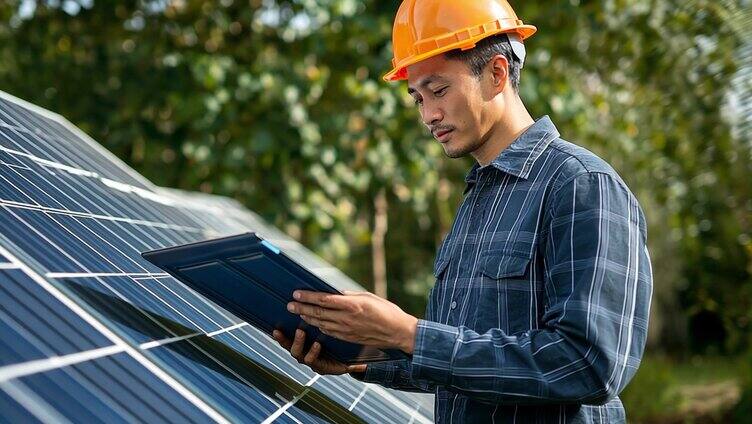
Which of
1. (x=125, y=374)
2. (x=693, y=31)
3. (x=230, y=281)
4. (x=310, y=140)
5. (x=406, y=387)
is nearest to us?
(x=125, y=374)

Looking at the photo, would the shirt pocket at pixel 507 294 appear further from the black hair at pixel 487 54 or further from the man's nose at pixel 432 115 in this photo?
the black hair at pixel 487 54

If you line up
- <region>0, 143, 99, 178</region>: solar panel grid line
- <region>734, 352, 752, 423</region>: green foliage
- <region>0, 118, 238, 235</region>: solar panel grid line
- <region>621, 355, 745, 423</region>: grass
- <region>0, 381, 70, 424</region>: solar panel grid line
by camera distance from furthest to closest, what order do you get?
1. <region>621, 355, 745, 423</region>: grass
2. <region>734, 352, 752, 423</region>: green foliage
3. <region>0, 118, 238, 235</region>: solar panel grid line
4. <region>0, 143, 99, 178</region>: solar panel grid line
5. <region>0, 381, 70, 424</region>: solar panel grid line

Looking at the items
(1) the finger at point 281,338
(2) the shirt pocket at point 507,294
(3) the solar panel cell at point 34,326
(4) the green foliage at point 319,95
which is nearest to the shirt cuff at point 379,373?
(1) the finger at point 281,338

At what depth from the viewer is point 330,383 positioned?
315 centimetres

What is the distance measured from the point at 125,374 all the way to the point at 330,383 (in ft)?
4.90

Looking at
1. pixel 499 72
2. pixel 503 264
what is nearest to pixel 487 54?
pixel 499 72

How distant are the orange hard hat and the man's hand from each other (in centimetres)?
69

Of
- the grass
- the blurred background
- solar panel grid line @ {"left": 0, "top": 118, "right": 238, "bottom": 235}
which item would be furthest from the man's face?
the grass

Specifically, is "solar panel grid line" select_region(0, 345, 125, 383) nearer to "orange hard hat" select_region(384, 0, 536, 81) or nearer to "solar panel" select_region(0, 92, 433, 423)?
"solar panel" select_region(0, 92, 433, 423)

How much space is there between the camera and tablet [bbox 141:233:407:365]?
6.73ft

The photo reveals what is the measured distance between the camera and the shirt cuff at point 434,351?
209cm

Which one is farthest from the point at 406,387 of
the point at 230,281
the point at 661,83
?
the point at 661,83

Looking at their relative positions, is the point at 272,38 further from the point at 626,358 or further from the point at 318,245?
the point at 626,358

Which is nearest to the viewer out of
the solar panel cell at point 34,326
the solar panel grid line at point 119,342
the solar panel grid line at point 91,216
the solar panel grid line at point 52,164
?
the solar panel cell at point 34,326
